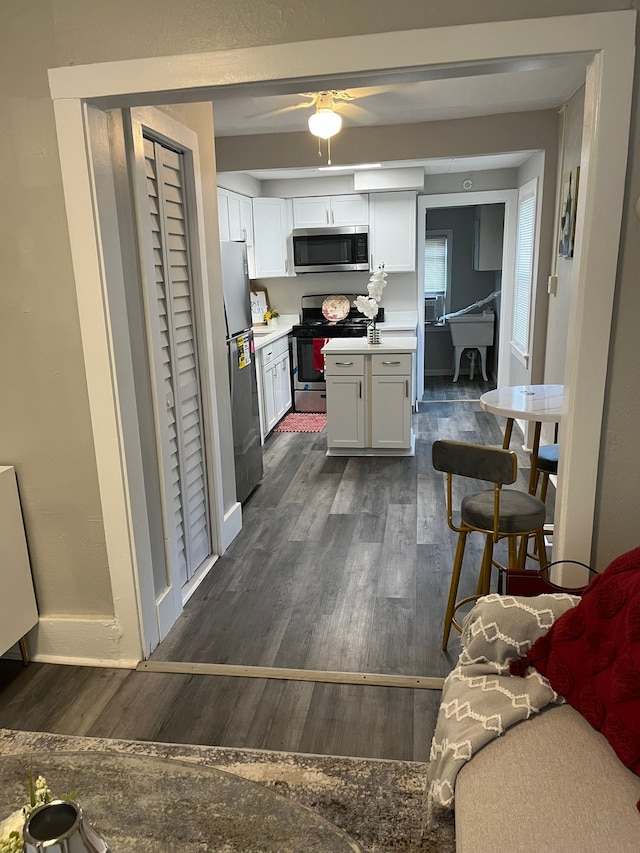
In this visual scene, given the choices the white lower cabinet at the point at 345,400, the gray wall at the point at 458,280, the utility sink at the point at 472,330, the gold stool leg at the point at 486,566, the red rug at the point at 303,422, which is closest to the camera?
the gold stool leg at the point at 486,566

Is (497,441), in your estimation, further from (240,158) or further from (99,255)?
(99,255)

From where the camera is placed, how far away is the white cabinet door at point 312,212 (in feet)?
21.6

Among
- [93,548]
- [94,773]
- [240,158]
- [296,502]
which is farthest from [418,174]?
[94,773]

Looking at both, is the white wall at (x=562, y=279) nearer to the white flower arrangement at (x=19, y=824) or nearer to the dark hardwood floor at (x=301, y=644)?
the dark hardwood floor at (x=301, y=644)

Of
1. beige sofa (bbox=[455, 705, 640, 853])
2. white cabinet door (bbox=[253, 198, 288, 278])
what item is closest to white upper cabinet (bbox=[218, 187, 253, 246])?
white cabinet door (bbox=[253, 198, 288, 278])

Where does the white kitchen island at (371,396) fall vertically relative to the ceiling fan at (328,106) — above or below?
below

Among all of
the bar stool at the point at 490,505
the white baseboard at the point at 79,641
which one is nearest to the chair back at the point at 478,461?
the bar stool at the point at 490,505

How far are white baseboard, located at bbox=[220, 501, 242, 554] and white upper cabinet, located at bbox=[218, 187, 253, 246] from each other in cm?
263

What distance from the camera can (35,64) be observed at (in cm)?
202

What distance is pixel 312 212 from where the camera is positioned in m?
6.63

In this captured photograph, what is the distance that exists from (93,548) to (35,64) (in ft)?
5.54

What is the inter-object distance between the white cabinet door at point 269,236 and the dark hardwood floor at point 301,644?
3.20 m

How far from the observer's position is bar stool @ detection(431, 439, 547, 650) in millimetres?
2205

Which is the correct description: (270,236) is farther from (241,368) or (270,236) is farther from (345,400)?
(241,368)
